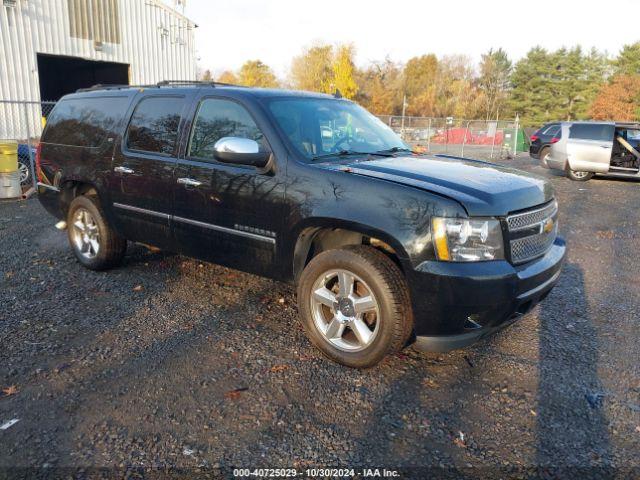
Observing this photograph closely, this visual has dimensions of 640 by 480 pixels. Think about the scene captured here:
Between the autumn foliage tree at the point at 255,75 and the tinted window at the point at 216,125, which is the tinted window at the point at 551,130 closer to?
the tinted window at the point at 216,125

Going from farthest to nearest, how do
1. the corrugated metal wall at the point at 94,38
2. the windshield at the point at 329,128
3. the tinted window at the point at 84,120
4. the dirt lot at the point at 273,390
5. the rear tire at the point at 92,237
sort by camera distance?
1. the corrugated metal wall at the point at 94,38
2. the rear tire at the point at 92,237
3. the tinted window at the point at 84,120
4. the windshield at the point at 329,128
5. the dirt lot at the point at 273,390

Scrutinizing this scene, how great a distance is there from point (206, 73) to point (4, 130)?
6736 cm

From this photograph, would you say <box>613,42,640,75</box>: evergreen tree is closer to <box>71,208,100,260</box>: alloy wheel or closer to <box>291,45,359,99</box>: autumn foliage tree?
<box>291,45,359,99</box>: autumn foliage tree

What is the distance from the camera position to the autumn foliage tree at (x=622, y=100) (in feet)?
169

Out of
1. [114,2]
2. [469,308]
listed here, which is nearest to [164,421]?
[469,308]

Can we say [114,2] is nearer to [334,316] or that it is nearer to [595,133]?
[595,133]

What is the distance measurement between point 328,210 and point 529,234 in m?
1.34

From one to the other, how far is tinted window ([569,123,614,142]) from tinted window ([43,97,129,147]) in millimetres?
13651

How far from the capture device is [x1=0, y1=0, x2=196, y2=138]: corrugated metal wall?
16891 millimetres

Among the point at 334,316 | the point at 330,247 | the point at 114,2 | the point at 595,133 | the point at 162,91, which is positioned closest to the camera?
the point at 334,316

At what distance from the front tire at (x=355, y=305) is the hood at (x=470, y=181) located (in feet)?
1.83

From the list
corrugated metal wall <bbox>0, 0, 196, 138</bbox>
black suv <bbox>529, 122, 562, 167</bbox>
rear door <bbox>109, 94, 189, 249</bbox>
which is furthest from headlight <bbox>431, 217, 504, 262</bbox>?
black suv <bbox>529, 122, 562, 167</bbox>

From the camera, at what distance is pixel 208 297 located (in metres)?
4.76

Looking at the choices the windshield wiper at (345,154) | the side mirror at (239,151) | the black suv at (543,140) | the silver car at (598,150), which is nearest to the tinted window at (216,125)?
the side mirror at (239,151)
